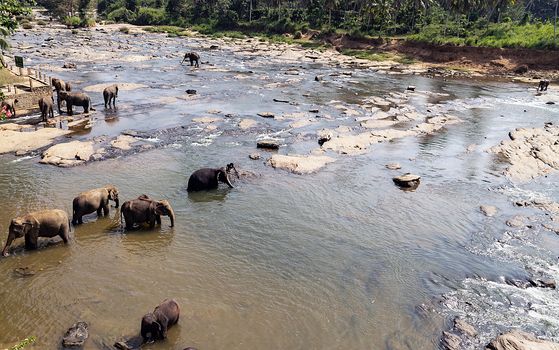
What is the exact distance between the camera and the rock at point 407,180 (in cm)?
1886

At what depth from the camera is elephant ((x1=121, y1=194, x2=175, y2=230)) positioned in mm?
13695

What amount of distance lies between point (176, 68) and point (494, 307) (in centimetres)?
3993

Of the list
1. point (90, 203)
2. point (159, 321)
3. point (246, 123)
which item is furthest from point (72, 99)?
point (159, 321)

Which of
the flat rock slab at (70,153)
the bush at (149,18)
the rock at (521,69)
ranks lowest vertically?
the flat rock slab at (70,153)

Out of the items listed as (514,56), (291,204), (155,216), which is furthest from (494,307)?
(514,56)

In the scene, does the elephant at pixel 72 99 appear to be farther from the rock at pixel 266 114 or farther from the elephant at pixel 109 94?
the rock at pixel 266 114

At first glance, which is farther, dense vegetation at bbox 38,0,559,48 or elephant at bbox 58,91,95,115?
dense vegetation at bbox 38,0,559,48

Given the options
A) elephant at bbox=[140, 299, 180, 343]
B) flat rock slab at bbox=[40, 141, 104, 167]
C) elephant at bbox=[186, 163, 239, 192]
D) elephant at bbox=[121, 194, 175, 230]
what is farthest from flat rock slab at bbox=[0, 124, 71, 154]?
elephant at bbox=[140, 299, 180, 343]

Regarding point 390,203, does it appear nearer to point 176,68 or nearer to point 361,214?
point 361,214

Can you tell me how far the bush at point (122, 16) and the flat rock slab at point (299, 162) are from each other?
93.6m

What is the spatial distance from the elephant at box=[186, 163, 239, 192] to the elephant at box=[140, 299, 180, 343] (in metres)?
7.49

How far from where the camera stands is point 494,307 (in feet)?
37.0

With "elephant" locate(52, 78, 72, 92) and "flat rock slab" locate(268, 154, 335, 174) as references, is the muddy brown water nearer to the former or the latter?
"flat rock slab" locate(268, 154, 335, 174)

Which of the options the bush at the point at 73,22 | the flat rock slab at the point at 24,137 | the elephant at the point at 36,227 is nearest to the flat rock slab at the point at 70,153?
the flat rock slab at the point at 24,137
